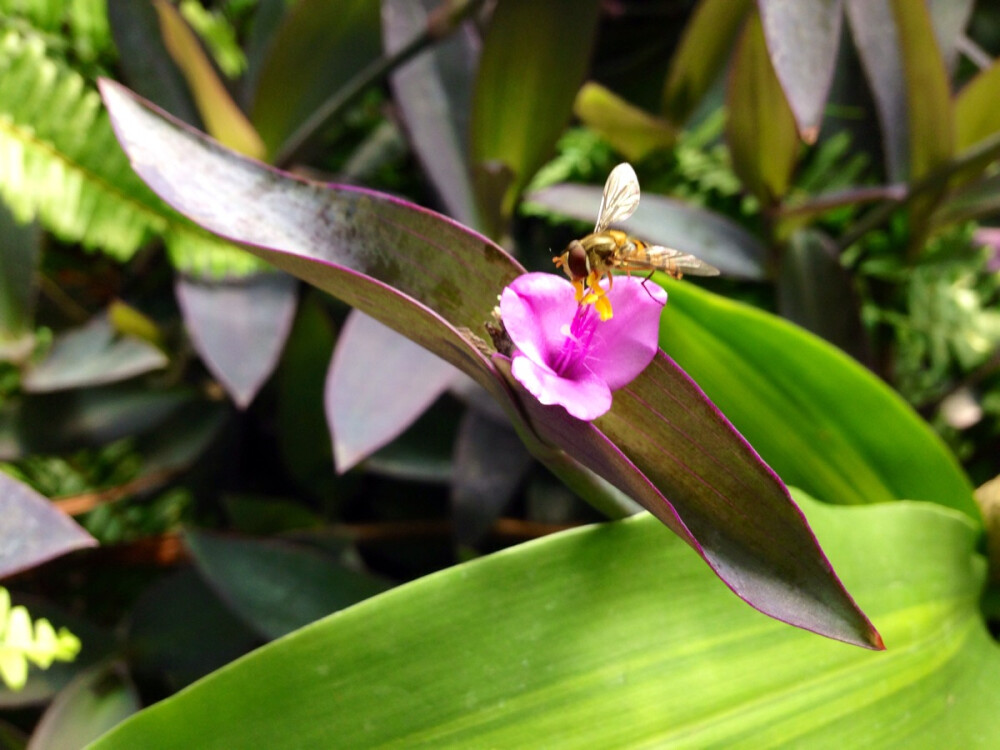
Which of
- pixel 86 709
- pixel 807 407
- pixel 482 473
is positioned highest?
pixel 807 407

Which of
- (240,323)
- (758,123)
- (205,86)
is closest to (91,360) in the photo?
(240,323)

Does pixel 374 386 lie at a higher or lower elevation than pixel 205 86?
lower

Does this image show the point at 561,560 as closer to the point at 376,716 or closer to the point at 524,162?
the point at 376,716

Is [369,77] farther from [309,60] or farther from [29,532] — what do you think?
[29,532]

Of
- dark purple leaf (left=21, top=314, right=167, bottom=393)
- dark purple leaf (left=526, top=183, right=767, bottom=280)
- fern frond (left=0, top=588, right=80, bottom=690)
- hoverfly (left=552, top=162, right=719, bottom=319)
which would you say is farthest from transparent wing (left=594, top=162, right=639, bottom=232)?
dark purple leaf (left=21, top=314, right=167, bottom=393)

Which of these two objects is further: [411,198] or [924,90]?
[411,198]

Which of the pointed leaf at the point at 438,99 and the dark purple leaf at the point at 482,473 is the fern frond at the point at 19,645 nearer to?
the dark purple leaf at the point at 482,473

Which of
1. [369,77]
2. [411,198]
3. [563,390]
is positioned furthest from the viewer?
[411,198]
